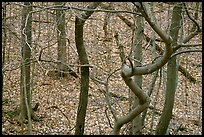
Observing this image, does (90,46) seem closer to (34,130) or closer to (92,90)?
(92,90)

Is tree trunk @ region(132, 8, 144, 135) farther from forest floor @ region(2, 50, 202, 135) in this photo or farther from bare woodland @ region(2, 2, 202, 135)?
forest floor @ region(2, 50, 202, 135)

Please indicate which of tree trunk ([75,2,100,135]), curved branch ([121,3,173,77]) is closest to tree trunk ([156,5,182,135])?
tree trunk ([75,2,100,135])

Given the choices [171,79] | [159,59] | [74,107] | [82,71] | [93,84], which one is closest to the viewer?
[159,59]

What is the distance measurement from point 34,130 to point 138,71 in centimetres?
804

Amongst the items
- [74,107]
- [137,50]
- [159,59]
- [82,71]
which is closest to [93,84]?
[74,107]

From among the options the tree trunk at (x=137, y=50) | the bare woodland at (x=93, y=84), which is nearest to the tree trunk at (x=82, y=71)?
the bare woodland at (x=93, y=84)

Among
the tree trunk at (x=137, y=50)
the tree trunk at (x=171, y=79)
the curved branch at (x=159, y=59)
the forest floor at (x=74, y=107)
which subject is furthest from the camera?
the forest floor at (x=74, y=107)

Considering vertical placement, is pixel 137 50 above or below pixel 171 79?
above

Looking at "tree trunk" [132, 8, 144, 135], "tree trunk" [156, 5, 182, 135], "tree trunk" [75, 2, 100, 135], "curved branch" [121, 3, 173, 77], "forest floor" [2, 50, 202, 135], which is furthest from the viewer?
"forest floor" [2, 50, 202, 135]

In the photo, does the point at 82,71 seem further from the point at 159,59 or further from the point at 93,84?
the point at 93,84

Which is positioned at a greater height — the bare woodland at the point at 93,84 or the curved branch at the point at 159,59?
the curved branch at the point at 159,59

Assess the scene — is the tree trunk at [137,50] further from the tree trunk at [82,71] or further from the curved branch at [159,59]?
the curved branch at [159,59]

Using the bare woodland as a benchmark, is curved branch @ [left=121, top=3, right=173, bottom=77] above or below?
above

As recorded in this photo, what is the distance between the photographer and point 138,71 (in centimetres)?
559
